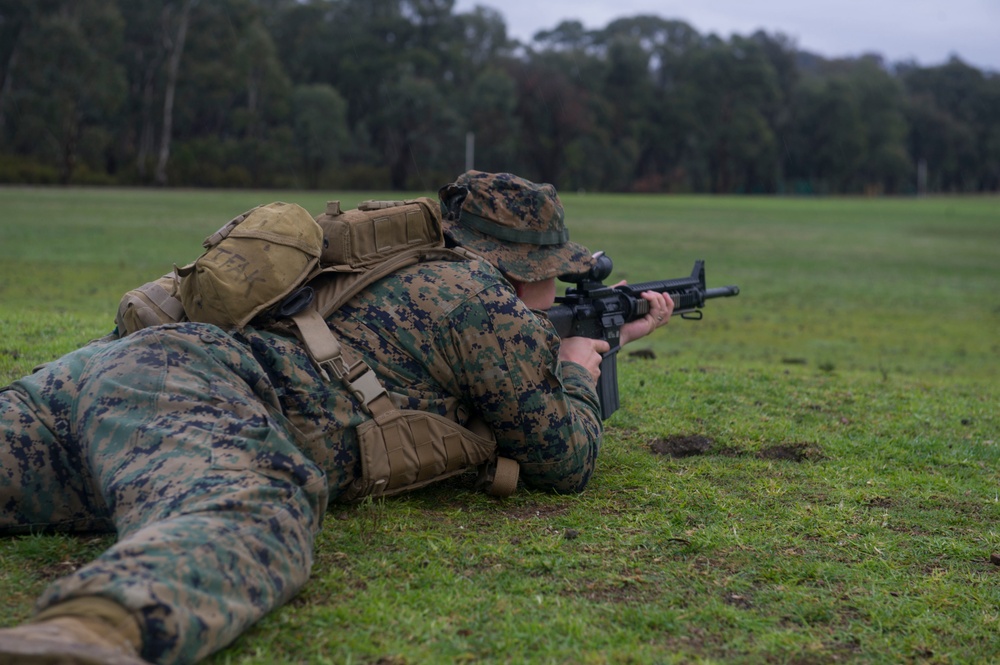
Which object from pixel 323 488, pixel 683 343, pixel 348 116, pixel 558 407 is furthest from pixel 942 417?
pixel 348 116

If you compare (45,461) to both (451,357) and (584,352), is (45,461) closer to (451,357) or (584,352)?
(451,357)

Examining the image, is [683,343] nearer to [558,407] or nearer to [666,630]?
[558,407]

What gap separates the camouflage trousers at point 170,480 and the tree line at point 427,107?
62.0 meters

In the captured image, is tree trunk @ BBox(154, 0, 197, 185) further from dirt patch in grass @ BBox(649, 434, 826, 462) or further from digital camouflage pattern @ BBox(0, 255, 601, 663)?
digital camouflage pattern @ BBox(0, 255, 601, 663)

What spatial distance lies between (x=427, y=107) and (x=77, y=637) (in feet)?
271

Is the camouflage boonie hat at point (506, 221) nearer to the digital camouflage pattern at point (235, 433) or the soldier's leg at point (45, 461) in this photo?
the digital camouflage pattern at point (235, 433)

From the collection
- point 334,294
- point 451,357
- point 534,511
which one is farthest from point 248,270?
point 534,511

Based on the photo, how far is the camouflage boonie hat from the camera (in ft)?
14.7

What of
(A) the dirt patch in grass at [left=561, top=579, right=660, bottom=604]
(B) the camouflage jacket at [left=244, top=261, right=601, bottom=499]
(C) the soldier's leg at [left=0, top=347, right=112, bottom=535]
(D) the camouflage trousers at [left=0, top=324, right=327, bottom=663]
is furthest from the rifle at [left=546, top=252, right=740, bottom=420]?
(C) the soldier's leg at [left=0, top=347, right=112, bottom=535]

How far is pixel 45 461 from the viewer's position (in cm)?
363

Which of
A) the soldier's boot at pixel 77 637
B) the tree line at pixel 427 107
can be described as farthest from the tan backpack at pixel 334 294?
the tree line at pixel 427 107

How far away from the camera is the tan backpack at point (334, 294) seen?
3.79 meters

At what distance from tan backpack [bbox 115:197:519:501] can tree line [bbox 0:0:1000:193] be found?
61826mm

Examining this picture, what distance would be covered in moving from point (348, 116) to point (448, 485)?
286 ft
